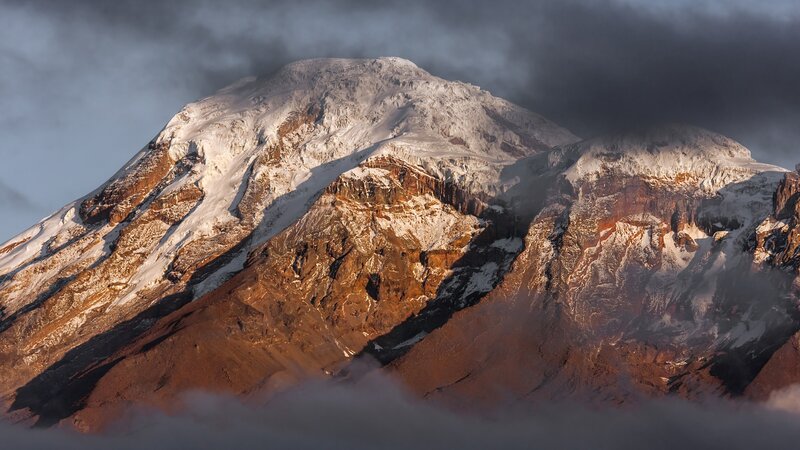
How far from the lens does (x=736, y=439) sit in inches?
7864

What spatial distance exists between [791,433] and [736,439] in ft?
17.3

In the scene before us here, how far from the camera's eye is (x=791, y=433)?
199250 mm
